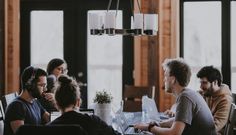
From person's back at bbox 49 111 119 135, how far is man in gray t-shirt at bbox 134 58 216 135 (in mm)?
452

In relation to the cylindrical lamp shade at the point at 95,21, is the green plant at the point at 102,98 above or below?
below

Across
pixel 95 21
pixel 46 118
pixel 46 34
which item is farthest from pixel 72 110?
pixel 46 34

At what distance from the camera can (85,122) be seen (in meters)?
2.57

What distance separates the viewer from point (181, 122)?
286cm

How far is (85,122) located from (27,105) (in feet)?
2.44

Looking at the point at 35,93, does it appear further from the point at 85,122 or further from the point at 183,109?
the point at 183,109

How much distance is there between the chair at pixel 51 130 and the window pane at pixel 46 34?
4.18 m

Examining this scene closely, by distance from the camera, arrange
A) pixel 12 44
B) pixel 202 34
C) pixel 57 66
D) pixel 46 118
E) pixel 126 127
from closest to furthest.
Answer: pixel 126 127 < pixel 46 118 < pixel 57 66 < pixel 202 34 < pixel 12 44

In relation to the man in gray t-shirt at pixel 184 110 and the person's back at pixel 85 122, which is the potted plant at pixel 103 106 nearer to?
the man in gray t-shirt at pixel 184 110

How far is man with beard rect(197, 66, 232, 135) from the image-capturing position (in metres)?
3.69

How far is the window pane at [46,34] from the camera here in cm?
651

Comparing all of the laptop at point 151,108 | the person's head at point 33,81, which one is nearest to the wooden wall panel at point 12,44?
the laptop at point 151,108

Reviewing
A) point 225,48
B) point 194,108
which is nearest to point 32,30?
point 225,48

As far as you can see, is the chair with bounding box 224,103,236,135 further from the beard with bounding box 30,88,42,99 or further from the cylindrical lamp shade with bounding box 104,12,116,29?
the beard with bounding box 30,88,42,99
